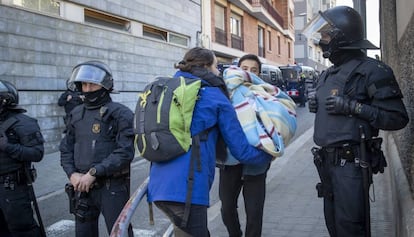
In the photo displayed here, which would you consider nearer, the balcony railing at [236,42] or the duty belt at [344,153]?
the duty belt at [344,153]

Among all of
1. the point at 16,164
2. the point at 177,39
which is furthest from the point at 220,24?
the point at 16,164

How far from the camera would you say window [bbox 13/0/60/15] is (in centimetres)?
1045

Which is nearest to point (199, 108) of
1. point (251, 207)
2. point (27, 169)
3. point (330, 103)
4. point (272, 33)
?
point (330, 103)

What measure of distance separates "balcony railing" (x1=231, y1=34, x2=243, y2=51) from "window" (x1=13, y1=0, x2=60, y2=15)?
55.5 ft

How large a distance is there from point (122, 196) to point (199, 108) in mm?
1216

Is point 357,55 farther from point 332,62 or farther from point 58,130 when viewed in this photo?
point 58,130

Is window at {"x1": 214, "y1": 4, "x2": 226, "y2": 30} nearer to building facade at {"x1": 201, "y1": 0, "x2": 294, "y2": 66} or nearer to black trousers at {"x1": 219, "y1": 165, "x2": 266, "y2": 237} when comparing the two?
building facade at {"x1": 201, "y1": 0, "x2": 294, "y2": 66}

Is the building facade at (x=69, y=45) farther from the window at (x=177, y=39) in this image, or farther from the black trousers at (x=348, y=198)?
the black trousers at (x=348, y=198)

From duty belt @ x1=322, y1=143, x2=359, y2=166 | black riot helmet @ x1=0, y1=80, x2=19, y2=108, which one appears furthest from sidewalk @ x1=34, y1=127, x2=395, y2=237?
black riot helmet @ x1=0, y1=80, x2=19, y2=108

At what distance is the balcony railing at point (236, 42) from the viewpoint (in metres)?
27.7

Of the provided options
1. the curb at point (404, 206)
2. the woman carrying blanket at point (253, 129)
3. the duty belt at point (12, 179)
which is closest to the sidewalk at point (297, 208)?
the curb at point (404, 206)

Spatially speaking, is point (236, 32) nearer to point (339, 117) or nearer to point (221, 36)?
point (221, 36)

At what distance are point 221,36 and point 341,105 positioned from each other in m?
23.2

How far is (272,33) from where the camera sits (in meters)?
38.9
